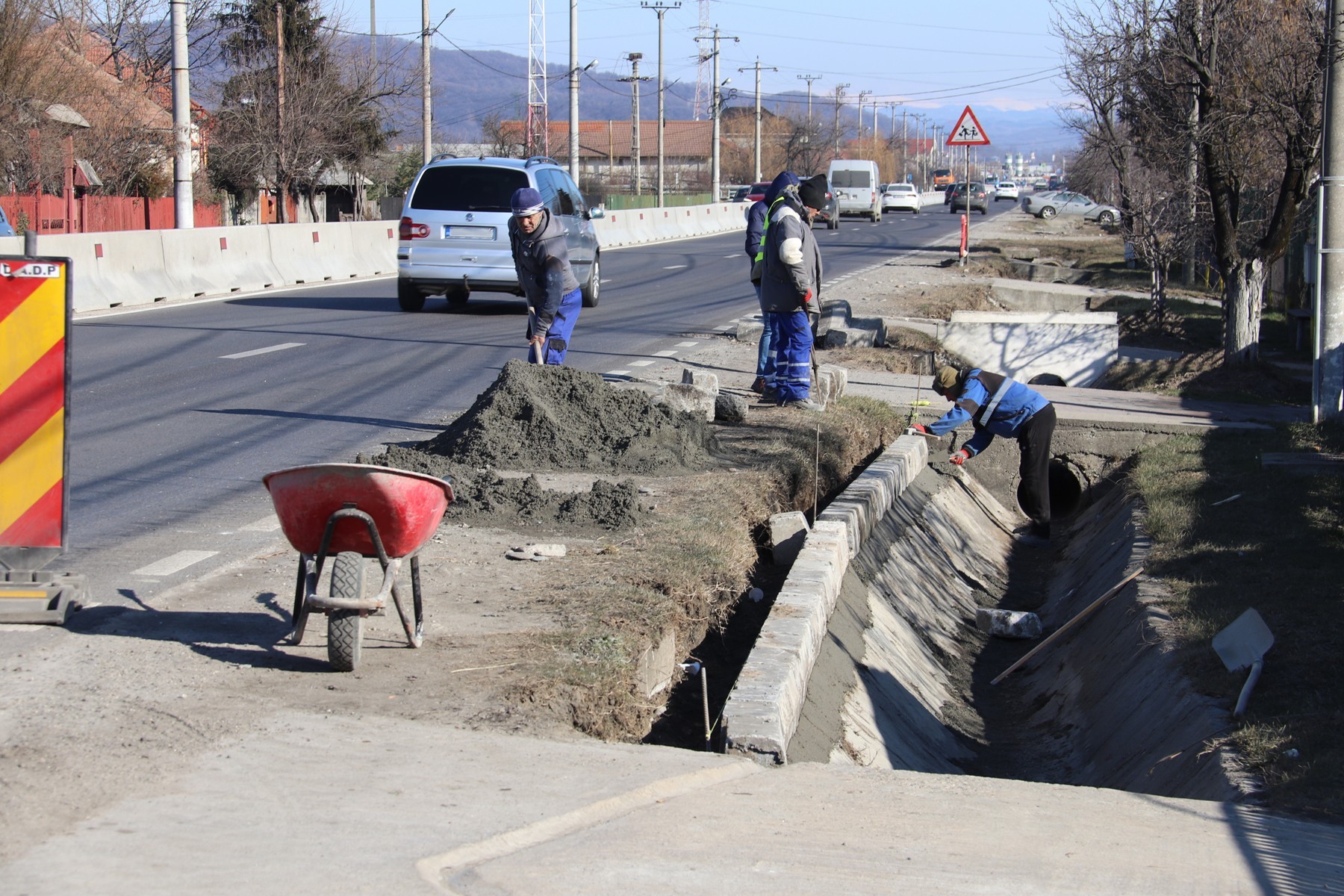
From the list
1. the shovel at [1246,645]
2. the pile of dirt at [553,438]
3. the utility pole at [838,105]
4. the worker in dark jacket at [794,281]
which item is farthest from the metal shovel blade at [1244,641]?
the utility pole at [838,105]

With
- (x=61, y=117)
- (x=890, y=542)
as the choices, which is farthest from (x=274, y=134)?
(x=890, y=542)

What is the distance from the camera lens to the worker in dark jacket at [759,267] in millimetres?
11023

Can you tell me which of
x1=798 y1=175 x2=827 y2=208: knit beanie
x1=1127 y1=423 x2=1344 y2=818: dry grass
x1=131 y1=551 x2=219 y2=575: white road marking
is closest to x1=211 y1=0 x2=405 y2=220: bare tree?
x1=798 y1=175 x2=827 y2=208: knit beanie

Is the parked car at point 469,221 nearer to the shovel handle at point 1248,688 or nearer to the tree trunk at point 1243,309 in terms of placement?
the tree trunk at point 1243,309

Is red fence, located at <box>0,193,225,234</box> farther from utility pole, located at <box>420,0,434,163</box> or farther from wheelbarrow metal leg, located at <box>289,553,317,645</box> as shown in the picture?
wheelbarrow metal leg, located at <box>289,553,317,645</box>

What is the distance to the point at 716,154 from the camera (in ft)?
207

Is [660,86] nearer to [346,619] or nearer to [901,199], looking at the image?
[901,199]

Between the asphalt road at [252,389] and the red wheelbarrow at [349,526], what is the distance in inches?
51.8

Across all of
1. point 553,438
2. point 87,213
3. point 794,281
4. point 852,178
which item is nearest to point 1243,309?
point 794,281

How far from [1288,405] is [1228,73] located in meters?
3.47

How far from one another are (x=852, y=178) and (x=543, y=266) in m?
48.6

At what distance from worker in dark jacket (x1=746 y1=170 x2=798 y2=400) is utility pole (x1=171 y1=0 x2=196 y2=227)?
37.9 ft

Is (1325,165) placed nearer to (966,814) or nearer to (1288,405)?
(1288,405)

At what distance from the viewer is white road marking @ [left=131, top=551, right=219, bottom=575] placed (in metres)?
6.13
